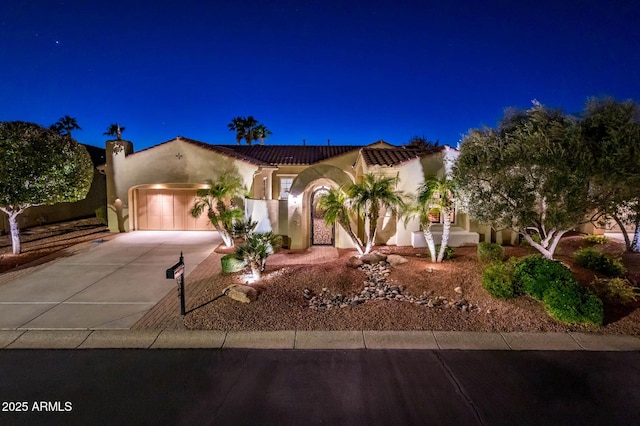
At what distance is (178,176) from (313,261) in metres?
9.08

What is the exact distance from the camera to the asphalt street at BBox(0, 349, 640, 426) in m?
4.15

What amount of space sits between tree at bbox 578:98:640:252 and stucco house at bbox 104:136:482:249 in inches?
200

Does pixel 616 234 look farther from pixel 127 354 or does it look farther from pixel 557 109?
pixel 127 354

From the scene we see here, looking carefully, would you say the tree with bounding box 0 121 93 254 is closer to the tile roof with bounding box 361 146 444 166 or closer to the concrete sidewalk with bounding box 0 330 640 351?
the concrete sidewalk with bounding box 0 330 640 351

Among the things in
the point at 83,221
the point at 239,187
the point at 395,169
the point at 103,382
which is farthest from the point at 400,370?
the point at 83,221

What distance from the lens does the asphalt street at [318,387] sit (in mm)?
4152

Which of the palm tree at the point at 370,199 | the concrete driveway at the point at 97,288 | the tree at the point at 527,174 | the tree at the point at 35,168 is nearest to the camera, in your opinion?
the concrete driveway at the point at 97,288

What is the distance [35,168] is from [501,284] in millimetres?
14446

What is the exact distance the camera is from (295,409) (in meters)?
4.27

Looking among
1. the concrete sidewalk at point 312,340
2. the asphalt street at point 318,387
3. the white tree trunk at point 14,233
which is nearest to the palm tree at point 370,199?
the concrete sidewalk at point 312,340

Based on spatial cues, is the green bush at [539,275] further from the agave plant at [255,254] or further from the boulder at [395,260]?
the agave plant at [255,254]

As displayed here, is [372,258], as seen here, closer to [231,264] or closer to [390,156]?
[231,264]

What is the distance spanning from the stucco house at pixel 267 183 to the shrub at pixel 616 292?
5.40 metres

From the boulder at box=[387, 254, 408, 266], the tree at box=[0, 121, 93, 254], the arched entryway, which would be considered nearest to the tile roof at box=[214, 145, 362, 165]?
the arched entryway
